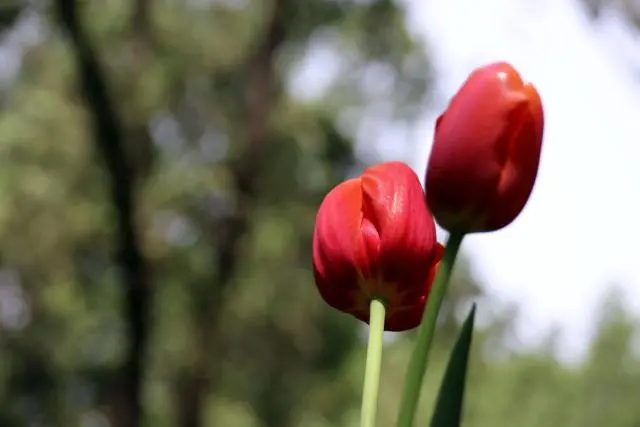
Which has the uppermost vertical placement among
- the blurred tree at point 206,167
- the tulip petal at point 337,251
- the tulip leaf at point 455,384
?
the tulip petal at point 337,251

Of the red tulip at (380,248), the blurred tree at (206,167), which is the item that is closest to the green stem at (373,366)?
the red tulip at (380,248)

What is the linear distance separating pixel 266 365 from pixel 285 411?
57 cm

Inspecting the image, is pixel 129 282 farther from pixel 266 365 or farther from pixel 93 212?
pixel 266 365

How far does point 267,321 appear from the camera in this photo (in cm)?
568

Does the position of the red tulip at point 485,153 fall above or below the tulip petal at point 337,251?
above

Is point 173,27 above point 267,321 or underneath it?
above

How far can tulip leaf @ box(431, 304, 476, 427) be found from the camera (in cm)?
46

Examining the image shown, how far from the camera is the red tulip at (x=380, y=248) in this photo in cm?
51

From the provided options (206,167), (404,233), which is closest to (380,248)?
(404,233)

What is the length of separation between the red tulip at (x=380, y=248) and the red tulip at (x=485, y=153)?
4 cm

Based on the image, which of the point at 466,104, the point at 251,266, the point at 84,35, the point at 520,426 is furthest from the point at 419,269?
the point at 520,426

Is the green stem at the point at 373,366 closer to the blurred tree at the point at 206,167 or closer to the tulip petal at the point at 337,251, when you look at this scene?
the tulip petal at the point at 337,251

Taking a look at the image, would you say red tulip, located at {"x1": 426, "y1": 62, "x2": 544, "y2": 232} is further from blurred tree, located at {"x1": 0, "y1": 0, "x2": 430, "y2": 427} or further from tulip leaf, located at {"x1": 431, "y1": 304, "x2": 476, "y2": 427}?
blurred tree, located at {"x1": 0, "y1": 0, "x2": 430, "y2": 427}

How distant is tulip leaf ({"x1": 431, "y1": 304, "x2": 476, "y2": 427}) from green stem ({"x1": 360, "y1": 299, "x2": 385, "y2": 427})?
0.03m
